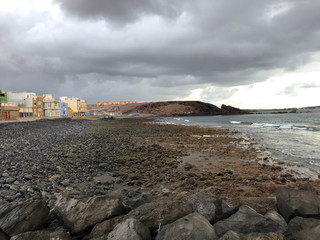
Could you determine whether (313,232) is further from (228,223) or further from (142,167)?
(142,167)

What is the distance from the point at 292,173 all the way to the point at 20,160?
12.0 meters

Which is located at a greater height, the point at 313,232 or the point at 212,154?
the point at 313,232

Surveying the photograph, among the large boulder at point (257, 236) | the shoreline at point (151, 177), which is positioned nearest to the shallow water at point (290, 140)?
the shoreline at point (151, 177)

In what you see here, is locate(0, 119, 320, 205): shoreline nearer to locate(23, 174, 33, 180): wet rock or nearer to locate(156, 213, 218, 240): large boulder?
locate(23, 174, 33, 180): wet rock

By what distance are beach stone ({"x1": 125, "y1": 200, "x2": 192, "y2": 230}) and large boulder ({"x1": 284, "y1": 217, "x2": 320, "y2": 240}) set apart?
170 centimetres

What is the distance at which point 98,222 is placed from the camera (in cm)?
361

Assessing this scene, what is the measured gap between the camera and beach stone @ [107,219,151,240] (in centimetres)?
296

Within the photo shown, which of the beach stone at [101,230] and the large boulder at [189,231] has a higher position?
the large boulder at [189,231]

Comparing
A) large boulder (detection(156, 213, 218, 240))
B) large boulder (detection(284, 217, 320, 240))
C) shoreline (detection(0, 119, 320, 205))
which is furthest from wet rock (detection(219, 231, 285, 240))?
shoreline (detection(0, 119, 320, 205))

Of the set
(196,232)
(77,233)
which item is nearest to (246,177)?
(196,232)

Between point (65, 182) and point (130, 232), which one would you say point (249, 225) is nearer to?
point (130, 232)

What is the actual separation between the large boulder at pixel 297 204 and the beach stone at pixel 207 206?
1276mm

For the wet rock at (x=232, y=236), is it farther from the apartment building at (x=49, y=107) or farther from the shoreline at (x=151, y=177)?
the apartment building at (x=49, y=107)

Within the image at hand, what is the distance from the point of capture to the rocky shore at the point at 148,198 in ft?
11.0
